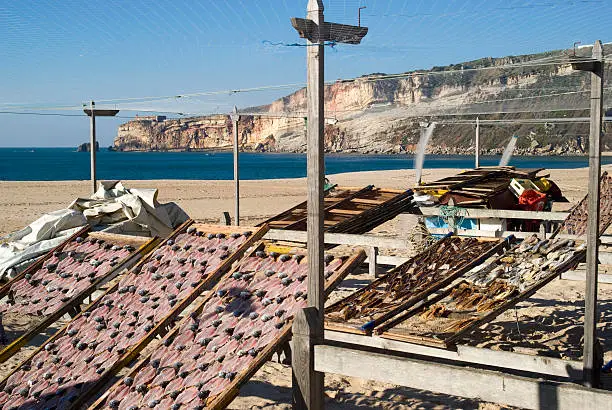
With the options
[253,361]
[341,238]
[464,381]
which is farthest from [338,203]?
[464,381]

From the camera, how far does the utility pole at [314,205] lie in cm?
373

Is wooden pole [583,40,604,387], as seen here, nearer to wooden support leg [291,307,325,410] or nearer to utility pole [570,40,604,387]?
utility pole [570,40,604,387]

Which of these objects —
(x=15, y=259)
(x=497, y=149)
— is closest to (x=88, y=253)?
(x=15, y=259)

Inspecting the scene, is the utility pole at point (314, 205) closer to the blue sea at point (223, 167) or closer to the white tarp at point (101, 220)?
the white tarp at point (101, 220)

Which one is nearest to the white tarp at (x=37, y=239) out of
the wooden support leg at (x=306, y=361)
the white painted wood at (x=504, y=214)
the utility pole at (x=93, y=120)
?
the utility pole at (x=93, y=120)

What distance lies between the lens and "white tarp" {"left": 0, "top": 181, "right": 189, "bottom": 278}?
297 inches

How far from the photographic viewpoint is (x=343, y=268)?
4359 mm

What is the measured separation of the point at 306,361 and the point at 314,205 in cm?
83

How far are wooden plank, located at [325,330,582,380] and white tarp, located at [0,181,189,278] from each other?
145 inches

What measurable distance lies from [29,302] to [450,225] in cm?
604

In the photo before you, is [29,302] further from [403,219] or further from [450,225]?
[450,225]

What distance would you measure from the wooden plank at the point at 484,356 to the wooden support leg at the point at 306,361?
49.1 inches

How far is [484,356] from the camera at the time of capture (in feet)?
15.9

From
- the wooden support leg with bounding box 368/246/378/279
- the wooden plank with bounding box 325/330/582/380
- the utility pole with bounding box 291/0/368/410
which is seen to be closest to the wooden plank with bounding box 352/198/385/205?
the wooden support leg with bounding box 368/246/378/279
